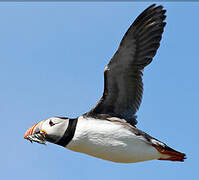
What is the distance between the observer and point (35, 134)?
7484mm

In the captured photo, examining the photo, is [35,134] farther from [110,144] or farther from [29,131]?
[110,144]

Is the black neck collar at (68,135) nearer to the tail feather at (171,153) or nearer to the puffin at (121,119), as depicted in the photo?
the puffin at (121,119)

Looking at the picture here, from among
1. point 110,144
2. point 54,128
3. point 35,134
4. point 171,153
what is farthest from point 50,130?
point 171,153

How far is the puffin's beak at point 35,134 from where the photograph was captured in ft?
24.2

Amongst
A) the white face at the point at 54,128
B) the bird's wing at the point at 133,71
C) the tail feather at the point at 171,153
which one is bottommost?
the tail feather at the point at 171,153

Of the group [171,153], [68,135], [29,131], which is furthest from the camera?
[29,131]

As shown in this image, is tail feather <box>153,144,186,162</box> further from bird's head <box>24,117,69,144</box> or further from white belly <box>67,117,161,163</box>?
bird's head <box>24,117,69,144</box>

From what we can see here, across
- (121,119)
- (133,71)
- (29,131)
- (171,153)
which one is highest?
(133,71)

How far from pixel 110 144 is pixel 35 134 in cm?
125

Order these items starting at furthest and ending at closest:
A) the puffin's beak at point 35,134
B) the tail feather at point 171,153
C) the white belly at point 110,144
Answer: the puffin's beak at point 35,134 → the tail feather at point 171,153 → the white belly at point 110,144

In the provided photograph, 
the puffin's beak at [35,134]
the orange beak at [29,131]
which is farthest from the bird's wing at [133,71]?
the orange beak at [29,131]

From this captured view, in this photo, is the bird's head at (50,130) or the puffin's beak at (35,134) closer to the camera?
the bird's head at (50,130)

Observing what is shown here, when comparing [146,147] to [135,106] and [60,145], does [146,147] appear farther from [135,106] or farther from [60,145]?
[60,145]

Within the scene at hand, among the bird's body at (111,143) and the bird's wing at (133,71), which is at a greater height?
the bird's wing at (133,71)
